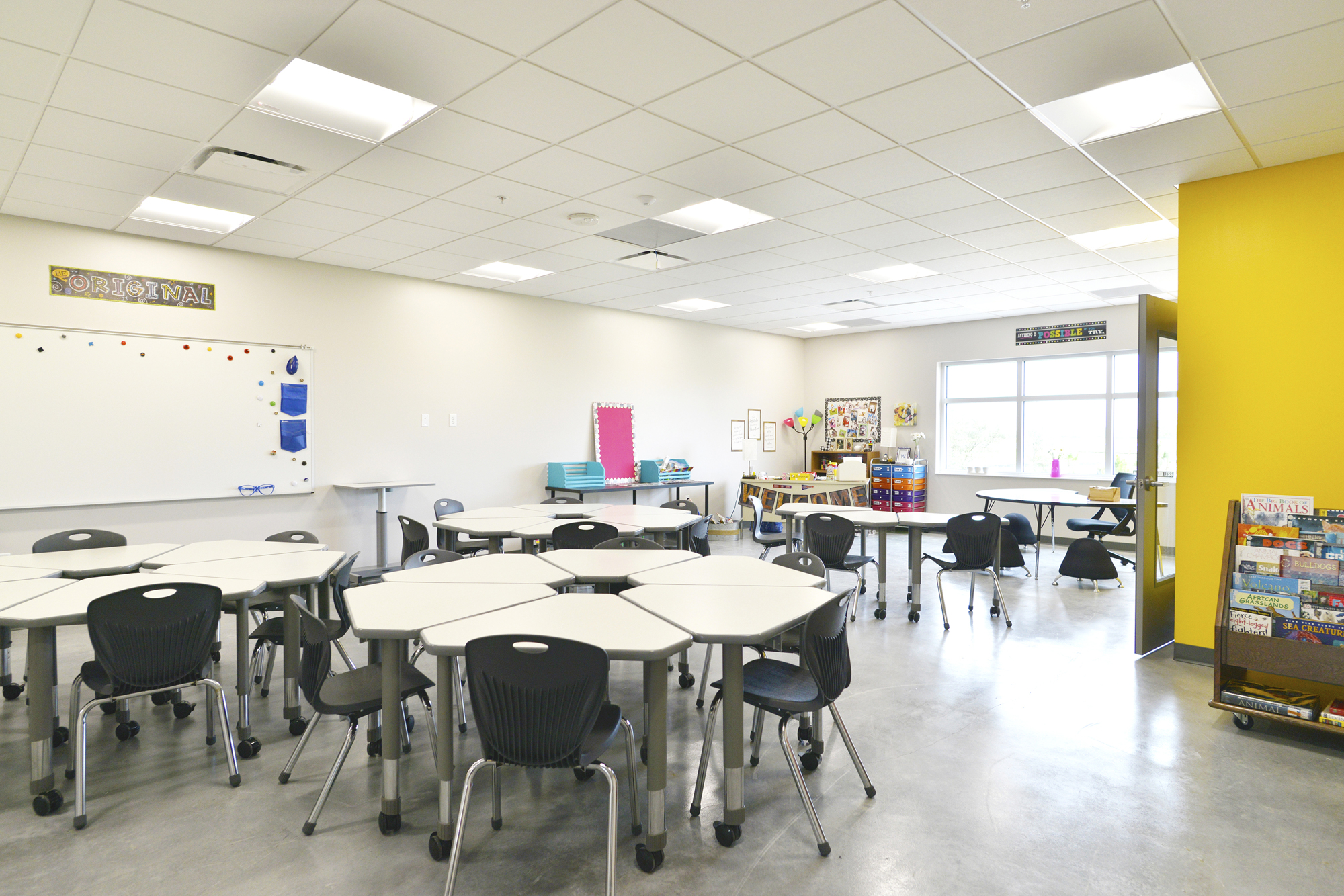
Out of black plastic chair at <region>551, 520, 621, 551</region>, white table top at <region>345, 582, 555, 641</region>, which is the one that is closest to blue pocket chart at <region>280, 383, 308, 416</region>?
black plastic chair at <region>551, 520, 621, 551</region>

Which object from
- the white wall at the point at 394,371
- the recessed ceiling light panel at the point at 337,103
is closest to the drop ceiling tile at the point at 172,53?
the recessed ceiling light panel at the point at 337,103

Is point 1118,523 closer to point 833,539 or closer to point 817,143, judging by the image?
point 833,539

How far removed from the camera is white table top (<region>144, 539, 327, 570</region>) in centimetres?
377

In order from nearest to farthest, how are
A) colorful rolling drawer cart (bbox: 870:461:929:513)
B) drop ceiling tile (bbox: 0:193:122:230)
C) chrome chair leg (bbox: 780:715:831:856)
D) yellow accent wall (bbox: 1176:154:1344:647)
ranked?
chrome chair leg (bbox: 780:715:831:856) → yellow accent wall (bbox: 1176:154:1344:647) → drop ceiling tile (bbox: 0:193:122:230) → colorful rolling drawer cart (bbox: 870:461:929:513)

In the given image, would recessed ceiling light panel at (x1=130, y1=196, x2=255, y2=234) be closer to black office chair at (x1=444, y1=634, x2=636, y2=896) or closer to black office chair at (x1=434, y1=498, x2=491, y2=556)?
black office chair at (x1=434, y1=498, x2=491, y2=556)

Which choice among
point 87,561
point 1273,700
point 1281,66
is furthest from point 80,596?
point 1281,66

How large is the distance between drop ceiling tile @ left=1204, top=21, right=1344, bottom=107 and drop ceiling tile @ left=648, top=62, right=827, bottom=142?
169 cm

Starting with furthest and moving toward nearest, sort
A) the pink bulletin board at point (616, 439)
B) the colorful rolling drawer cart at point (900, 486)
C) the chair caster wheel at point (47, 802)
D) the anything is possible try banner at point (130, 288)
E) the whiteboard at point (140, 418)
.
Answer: the colorful rolling drawer cart at point (900, 486), the pink bulletin board at point (616, 439), the anything is possible try banner at point (130, 288), the whiteboard at point (140, 418), the chair caster wheel at point (47, 802)

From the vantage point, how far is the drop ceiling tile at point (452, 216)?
191 inches

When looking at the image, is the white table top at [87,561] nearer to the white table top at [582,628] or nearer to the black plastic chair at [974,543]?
the white table top at [582,628]

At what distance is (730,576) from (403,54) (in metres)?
2.66

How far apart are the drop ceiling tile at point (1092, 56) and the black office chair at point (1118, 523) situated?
15.8 feet

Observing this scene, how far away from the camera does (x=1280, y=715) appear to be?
3.33 meters

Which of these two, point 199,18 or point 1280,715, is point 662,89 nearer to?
point 199,18
